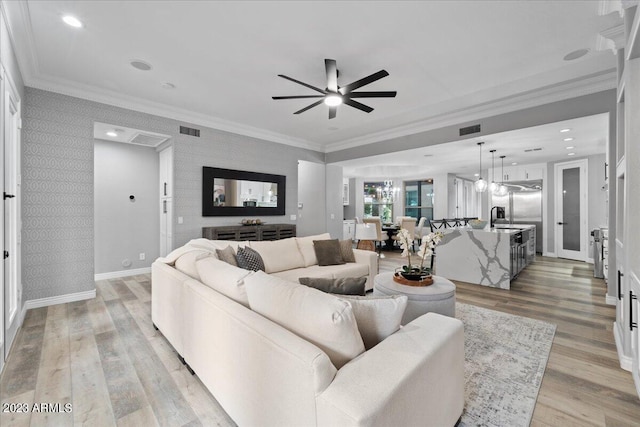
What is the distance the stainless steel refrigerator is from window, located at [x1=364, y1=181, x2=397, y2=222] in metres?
3.71

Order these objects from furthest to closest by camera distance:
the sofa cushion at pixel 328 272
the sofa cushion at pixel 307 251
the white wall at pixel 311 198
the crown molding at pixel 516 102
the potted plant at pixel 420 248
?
the white wall at pixel 311 198
the sofa cushion at pixel 307 251
the crown molding at pixel 516 102
the sofa cushion at pixel 328 272
the potted plant at pixel 420 248

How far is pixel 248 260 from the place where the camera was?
302 centimetres

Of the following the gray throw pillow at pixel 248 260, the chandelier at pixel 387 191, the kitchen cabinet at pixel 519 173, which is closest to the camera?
the gray throw pillow at pixel 248 260

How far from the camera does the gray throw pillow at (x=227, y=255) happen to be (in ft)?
9.41

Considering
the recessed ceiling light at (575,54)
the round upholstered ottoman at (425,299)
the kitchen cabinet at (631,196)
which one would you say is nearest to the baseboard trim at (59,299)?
the round upholstered ottoman at (425,299)

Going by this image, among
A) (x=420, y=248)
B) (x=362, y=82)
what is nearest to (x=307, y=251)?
(x=420, y=248)

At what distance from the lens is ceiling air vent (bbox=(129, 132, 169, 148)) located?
184 inches

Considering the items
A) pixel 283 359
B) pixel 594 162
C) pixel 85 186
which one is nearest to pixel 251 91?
pixel 85 186

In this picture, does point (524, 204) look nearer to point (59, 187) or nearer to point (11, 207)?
point (59, 187)

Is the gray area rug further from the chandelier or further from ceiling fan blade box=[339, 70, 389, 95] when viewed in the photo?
the chandelier

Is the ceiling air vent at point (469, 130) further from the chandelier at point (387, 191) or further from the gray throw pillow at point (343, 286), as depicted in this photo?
the chandelier at point (387, 191)

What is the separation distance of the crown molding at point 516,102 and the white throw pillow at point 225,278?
175 inches

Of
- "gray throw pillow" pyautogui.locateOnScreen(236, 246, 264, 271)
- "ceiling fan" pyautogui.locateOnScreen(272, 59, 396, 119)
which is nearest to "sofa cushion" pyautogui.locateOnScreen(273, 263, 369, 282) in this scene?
"gray throw pillow" pyautogui.locateOnScreen(236, 246, 264, 271)

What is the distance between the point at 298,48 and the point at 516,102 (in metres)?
3.40
